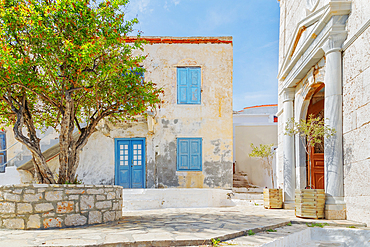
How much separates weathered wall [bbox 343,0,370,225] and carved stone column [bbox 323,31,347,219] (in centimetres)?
9

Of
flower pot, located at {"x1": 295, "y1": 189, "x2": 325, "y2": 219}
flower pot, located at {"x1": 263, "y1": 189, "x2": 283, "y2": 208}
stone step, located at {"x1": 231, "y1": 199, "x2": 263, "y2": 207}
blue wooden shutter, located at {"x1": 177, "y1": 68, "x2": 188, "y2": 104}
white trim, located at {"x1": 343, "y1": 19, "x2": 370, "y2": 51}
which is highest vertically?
blue wooden shutter, located at {"x1": 177, "y1": 68, "x2": 188, "y2": 104}

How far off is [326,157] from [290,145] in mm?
2393

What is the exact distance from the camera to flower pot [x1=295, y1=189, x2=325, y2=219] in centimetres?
562

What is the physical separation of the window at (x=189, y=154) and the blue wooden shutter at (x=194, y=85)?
1.55m

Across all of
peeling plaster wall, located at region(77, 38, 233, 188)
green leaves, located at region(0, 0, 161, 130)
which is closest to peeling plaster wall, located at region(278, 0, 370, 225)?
green leaves, located at region(0, 0, 161, 130)

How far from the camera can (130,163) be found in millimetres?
11523

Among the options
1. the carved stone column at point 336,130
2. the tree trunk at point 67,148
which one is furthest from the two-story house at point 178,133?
the carved stone column at point 336,130

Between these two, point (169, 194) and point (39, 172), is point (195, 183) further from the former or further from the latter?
point (39, 172)

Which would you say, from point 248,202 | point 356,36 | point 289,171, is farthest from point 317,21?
point 248,202

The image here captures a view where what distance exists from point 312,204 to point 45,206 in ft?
15.4

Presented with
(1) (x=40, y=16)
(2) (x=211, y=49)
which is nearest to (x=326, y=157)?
(1) (x=40, y=16)

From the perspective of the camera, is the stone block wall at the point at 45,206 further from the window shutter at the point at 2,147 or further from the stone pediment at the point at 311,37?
the window shutter at the point at 2,147

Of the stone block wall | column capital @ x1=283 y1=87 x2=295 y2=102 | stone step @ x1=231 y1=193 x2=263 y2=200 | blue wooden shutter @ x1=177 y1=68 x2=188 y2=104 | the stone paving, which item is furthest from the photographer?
blue wooden shutter @ x1=177 y1=68 x2=188 y2=104

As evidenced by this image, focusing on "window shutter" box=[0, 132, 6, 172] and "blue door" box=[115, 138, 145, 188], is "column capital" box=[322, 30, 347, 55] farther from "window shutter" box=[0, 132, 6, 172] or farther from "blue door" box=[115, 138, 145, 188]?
"window shutter" box=[0, 132, 6, 172]
